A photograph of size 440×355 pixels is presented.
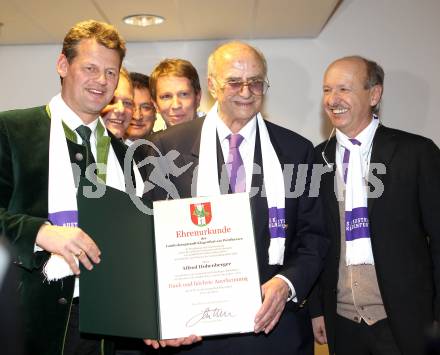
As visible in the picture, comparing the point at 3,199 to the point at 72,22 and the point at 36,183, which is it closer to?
the point at 36,183

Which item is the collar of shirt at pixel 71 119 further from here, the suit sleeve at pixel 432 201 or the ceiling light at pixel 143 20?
the ceiling light at pixel 143 20

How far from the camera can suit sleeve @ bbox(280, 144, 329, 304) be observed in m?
2.32

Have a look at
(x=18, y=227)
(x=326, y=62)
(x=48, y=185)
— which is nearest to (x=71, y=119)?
(x=48, y=185)

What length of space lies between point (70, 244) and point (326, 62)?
404 centimetres

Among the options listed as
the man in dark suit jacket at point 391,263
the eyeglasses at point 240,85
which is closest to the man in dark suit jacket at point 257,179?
the eyeglasses at point 240,85

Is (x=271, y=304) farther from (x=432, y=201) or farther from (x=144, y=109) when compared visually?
(x=144, y=109)

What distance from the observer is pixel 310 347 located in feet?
7.86

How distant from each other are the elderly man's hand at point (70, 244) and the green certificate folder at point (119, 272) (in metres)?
0.04

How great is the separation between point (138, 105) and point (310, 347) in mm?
1919

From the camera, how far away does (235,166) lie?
242 centimetres

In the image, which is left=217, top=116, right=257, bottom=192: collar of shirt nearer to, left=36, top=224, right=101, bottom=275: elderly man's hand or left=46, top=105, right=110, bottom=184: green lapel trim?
left=46, top=105, right=110, bottom=184: green lapel trim

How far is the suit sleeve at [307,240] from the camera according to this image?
2.32 meters

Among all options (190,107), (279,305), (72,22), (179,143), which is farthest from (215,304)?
(72,22)
